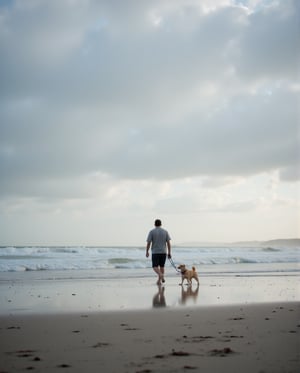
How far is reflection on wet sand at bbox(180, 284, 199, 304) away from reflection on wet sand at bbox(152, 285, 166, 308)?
15.8 inches

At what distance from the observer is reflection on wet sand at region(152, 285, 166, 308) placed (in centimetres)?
764

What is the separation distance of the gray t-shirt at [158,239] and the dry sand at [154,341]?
5351 mm

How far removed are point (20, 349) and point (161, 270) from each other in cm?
795

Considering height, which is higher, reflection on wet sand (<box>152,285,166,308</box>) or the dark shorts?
the dark shorts

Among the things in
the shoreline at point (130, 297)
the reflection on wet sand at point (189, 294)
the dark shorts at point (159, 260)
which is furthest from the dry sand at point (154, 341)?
the dark shorts at point (159, 260)

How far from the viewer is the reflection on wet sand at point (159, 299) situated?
25.1 ft

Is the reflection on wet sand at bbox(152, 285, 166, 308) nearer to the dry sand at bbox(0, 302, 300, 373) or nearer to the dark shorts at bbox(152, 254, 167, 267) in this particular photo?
the dry sand at bbox(0, 302, 300, 373)

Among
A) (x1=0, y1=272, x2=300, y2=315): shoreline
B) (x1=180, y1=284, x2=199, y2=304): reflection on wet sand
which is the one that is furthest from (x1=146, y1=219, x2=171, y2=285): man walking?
(x1=180, y1=284, x2=199, y2=304): reflection on wet sand

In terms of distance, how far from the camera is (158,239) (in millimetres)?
12281

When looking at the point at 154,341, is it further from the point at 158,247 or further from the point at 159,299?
the point at 158,247

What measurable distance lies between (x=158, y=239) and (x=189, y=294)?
2987 mm

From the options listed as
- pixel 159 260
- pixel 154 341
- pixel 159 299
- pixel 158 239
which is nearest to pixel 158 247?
pixel 158 239

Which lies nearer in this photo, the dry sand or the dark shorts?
the dry sand

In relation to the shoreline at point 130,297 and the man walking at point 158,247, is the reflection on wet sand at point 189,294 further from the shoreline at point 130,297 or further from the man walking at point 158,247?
the man walking at point 158,247
